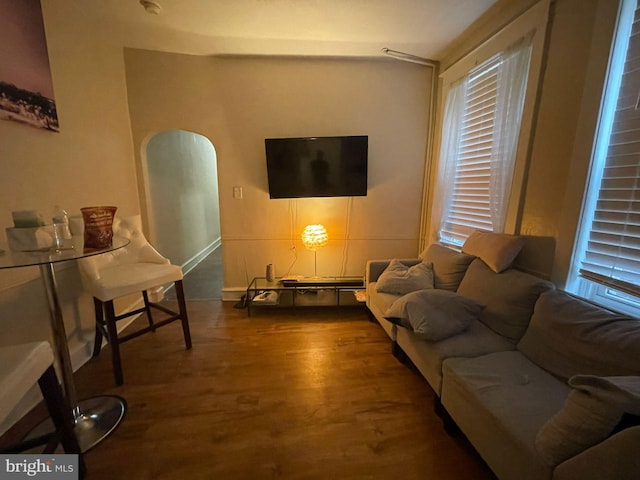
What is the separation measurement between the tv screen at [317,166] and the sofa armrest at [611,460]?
2.42m

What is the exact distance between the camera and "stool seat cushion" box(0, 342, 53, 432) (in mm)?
840

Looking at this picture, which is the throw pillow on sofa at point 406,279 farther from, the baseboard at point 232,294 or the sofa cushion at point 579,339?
the baseboard at point 232,294

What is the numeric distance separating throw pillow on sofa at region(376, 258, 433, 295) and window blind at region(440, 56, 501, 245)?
61 centimetres

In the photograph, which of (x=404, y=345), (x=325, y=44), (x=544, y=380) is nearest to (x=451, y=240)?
(x=404, y=345)

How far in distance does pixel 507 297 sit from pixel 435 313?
0.47 meters

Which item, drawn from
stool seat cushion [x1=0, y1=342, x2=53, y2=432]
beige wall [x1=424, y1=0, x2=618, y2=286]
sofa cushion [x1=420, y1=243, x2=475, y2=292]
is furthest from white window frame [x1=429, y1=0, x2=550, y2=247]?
stool seat cushion [x1=0, y1=342, x2=53, y2=432]

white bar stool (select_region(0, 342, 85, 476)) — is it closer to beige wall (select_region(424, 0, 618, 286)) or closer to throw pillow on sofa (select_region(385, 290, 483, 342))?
throw pillow on sofa (select_region(385, 290, 483, 342))

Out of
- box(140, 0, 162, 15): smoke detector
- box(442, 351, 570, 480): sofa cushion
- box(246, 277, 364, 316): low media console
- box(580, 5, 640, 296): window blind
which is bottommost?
box(246, 277, 364, 316): low media console

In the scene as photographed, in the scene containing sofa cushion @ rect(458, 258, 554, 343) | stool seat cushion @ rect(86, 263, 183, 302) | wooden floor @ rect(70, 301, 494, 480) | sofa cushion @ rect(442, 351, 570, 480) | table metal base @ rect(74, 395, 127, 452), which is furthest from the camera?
stool seat cushion @ rect(86, 263, 183, 302)

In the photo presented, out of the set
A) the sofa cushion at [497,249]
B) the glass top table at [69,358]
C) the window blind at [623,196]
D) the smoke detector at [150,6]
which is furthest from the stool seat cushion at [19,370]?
the window blind at [623,196]

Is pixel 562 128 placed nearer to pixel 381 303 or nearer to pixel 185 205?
pixel 381 303

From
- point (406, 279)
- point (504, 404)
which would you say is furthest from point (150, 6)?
point (504, 404)

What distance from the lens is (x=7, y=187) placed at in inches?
57.9

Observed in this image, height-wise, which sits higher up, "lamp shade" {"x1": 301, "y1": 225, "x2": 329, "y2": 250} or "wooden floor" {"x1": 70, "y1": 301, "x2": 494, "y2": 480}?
"lamp shade" {"x1": 301, "y1": 225, "x2": 329, "y2": 250}
